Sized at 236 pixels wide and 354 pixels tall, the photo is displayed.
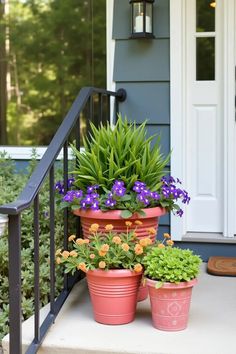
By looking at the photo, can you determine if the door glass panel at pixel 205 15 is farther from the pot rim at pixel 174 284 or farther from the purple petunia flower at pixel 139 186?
the pot rim at pixel 174 284

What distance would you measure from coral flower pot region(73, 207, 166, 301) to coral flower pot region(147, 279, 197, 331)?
268 millimetres

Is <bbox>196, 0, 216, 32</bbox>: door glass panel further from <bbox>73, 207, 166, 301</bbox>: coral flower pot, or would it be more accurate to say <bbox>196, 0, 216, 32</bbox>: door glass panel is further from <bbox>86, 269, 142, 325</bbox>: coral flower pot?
<bbox>86, 269, 142, 325</bbox>: coral flower pot

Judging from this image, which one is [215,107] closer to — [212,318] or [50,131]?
[212,318]

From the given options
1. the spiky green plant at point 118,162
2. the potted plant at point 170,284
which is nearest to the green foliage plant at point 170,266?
the potted plant at point 170,284

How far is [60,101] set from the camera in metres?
8.98

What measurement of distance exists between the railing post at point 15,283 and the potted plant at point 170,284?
0.56 m

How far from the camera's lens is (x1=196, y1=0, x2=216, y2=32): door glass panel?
347 centimetres

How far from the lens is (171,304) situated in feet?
7.77

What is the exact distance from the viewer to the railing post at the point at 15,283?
6.73 feet

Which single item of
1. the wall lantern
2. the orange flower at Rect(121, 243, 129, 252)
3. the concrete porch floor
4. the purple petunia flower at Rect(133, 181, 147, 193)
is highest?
the wall lantern

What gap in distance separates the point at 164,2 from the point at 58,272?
65.1 inches

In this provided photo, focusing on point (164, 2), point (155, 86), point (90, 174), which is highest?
point (164, 2)

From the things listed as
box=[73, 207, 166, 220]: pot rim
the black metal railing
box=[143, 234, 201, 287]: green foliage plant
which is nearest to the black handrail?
the black metal railing

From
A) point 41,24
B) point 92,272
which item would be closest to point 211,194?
point 92,272
